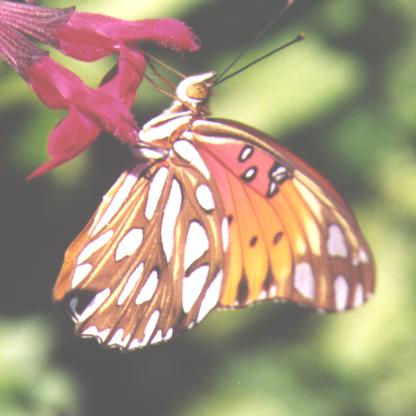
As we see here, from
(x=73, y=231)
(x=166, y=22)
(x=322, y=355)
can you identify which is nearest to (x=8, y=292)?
(x=73, y=231)

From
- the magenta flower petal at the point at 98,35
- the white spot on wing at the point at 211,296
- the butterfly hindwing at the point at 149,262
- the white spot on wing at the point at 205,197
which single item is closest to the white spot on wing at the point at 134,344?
Answer: the butterfly hindwing at the point at 149,262

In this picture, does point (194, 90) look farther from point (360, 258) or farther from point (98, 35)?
point (360, 258)

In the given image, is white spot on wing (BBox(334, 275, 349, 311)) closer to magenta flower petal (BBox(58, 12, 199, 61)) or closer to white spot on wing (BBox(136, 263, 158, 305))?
white spot on wing (BBox(136, 263, 158, 305))

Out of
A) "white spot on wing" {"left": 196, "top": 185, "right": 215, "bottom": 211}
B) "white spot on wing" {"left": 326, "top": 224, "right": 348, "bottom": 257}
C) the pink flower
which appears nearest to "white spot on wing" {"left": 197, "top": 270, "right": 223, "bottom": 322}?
"white spot on wing" {"left": 196, "top": 185, "right": 215, "bottom": 211}

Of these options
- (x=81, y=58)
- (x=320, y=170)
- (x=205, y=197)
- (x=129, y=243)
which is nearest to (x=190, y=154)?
(x=205, y=197)

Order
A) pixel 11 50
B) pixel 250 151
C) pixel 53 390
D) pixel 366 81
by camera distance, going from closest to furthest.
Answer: pixel 11 50 < pixel 250 151 < pixel 53 390 < pixel 366 81

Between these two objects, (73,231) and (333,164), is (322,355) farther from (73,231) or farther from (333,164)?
(73,231)
